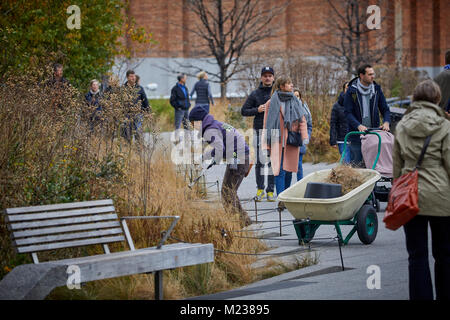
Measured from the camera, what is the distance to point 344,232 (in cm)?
927

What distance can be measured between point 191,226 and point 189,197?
4.41ft

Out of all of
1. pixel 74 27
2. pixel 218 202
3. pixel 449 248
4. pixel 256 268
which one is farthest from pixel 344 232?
pixel 74 27

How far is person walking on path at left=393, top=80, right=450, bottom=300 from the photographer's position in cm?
549

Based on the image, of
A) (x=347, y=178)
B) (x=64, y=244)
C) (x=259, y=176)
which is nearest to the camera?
(x=64, y=244)

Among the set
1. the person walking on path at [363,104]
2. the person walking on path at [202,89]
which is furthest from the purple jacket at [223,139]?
the person walking on path at [202,89]

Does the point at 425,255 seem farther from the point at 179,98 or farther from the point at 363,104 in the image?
the point at 179,98

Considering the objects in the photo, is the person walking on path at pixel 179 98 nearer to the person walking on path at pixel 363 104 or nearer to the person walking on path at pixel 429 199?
the person walking on path at pixel 363 104

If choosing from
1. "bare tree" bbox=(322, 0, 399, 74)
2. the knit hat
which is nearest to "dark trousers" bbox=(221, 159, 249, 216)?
the knit hat

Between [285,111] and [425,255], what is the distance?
5.65 metres

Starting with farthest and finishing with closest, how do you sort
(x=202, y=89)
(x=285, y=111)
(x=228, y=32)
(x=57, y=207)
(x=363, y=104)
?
(x=228, y=32) < (x=202, y=89) < (x=285, y=111) < (x=363, y=104) < (x=57, y=207)

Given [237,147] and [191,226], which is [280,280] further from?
[237,147]

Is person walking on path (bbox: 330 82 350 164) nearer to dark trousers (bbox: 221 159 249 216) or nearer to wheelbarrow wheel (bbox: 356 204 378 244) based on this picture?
dark trousers (bbox: 221 159 249 216)

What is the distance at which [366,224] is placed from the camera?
832 centimetres

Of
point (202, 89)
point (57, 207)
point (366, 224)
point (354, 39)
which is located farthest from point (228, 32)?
point (57, 207)
